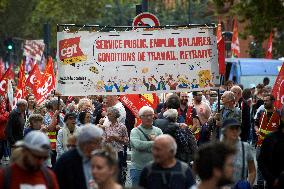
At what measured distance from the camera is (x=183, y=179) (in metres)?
10.0

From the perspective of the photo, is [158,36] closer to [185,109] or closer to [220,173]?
[185,109]

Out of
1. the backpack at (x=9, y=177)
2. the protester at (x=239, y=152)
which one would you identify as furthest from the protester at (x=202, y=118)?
the backpack at (x=9, y=177)

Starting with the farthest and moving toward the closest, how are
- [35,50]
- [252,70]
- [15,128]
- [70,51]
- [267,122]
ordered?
1. [35,50]
2. [252,70]
3. [15,128]
4. [267,122]
5. [70,51]

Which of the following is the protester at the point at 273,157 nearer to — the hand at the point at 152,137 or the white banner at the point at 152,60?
the hand at the point at 152,137

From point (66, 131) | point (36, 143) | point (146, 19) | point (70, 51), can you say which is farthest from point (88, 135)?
point (146, 19)

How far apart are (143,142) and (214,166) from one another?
619 centimetres

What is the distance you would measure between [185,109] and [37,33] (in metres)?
64.3

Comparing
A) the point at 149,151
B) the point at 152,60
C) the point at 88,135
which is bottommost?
the point at 149,151

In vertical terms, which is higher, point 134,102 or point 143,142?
point 134,102

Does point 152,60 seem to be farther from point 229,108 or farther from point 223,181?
point 223,181

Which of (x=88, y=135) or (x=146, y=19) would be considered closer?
(x=88, y=135)

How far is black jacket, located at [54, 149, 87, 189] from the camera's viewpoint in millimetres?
9766

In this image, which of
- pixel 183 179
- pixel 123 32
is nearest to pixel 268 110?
pixel 123 32

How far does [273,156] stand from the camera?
11.8m
